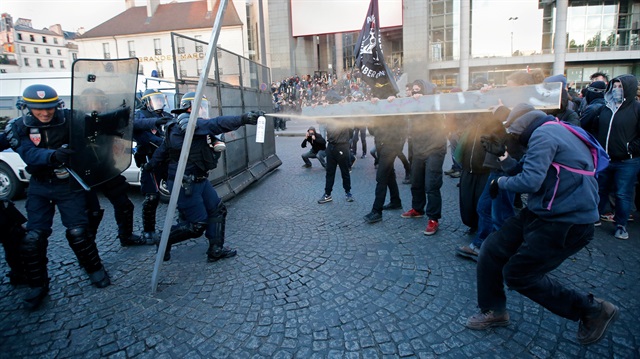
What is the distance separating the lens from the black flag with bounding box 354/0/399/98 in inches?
214

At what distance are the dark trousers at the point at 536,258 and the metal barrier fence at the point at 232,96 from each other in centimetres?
460

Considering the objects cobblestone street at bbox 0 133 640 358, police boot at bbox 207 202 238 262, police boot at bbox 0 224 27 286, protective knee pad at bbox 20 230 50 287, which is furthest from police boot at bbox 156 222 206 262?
police boot at bbox 0 224 27 286

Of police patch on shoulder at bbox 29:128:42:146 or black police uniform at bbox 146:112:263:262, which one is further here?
black police uniform at bbox 146:112:263:262

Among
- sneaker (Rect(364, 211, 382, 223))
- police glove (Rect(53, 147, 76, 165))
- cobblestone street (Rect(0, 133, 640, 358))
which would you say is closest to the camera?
cobblestone street (Rect(0, 133, 640, 358))

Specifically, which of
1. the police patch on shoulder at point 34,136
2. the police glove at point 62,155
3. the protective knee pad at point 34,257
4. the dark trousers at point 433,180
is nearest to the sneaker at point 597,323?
the dark trousers at point 433,180

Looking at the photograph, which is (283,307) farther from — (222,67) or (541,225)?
(222,67)

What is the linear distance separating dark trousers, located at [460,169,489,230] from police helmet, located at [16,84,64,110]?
4.44 meters

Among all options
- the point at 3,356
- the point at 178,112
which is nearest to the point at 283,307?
the point at 3,356

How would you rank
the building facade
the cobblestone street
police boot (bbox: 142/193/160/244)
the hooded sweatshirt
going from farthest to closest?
the building facade, police boot (bbox: 142/193/160/244), the hooded sweatshirt, the cobblestone street

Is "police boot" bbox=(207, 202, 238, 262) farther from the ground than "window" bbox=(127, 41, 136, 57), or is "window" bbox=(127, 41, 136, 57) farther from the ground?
"window" bbox=(127, 41, 136, 57)

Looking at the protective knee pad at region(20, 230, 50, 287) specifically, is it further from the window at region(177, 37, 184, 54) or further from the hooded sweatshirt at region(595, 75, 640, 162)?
the hooded sweatshirt at region(595, 75, 640, 162)

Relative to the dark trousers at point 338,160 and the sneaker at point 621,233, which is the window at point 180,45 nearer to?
the dark trousers at point 338,160

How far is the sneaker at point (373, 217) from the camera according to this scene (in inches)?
206

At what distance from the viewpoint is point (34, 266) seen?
10.9 feet
